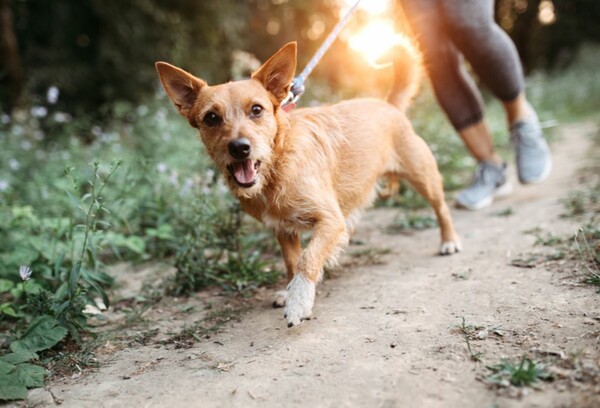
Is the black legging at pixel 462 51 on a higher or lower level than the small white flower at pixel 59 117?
higher

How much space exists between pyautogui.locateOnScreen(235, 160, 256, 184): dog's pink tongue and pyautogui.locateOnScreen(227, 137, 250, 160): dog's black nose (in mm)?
67

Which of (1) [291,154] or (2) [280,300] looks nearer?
(1) [291,154]

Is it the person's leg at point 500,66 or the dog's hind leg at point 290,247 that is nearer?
the dog's hind leg at point 290,247

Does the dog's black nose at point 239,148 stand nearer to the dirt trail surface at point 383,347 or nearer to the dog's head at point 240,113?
the dog's head at point 240,113

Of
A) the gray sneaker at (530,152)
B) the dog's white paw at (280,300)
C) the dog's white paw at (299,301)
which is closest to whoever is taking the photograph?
the dog's white paw at (299,301)

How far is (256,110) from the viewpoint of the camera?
103 inches

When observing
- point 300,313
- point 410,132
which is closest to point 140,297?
point 300,313

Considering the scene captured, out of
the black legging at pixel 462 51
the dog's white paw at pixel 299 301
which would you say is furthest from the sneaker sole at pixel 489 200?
the dog's white paw at pixel 299 301

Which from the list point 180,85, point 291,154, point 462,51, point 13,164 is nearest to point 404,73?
point 462,51

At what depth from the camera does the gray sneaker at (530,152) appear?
4.29 metres

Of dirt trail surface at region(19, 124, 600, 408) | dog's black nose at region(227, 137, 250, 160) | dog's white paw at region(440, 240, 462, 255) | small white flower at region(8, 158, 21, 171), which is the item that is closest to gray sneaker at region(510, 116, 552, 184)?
dirt trail surface at region(19, 124, 600, 408)

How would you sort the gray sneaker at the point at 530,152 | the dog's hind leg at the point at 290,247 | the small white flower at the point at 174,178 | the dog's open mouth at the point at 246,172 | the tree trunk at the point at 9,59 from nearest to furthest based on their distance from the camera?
1. the dog's open mouth at the point at 246,172
2. the dog's hind leg at the point at 290,247
3. the small white flower at the point at 174,178
4. the gray sneaker at the point at 530,152
5. the tree trunk at the point at 9,59

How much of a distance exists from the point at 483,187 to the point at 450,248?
51.8 inches

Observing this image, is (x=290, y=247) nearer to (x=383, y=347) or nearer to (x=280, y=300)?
(x=280, y=300)
